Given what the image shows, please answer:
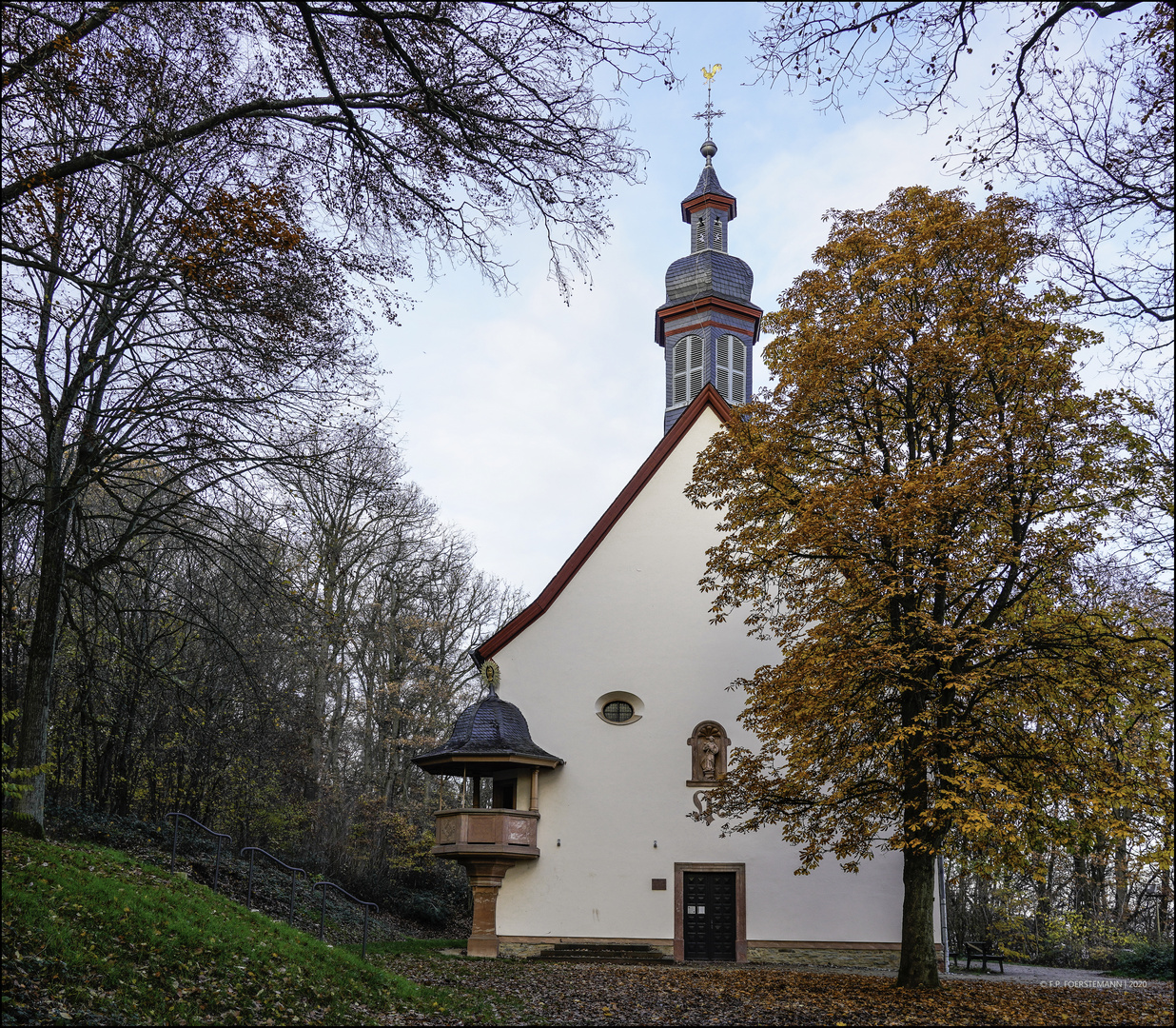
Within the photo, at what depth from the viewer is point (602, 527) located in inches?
828

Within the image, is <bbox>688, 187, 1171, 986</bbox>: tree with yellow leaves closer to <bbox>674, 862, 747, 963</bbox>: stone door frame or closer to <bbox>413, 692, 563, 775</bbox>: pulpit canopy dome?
<bbox>674, 862, 747, 963</bbox>: stone door frame

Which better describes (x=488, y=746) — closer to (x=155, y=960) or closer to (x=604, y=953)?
(x=604, y=953)

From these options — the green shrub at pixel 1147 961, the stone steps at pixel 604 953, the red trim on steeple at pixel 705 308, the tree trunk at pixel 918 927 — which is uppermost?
the red trim on steeple at pixel 705 308

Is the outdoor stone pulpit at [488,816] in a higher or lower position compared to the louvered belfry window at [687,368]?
lower

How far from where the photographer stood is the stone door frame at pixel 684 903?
18578 millimetres

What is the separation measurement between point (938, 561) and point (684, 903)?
29.7 ft

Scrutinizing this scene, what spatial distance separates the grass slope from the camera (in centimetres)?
812

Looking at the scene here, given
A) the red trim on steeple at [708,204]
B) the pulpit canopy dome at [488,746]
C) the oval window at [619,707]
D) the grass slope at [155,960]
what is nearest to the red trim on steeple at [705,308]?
the red trim on steeple at [708,204]

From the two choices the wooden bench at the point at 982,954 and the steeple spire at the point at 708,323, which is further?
the steeple spire at the point at 708,323

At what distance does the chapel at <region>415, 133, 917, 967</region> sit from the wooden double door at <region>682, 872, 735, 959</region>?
0.08 feet

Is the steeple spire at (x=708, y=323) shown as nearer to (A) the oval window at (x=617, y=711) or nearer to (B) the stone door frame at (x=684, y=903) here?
(A) the oval window at (x=617, y=711)

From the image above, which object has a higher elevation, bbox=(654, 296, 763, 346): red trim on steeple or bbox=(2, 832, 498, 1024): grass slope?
bbox=(654, 296, 763, 346): red trim on steeple

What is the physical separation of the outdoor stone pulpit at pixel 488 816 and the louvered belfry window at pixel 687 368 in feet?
35.4

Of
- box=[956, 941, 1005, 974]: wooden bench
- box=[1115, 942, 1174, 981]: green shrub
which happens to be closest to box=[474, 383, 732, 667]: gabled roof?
box=[956, 941, 1005, 974]: wooden bench
